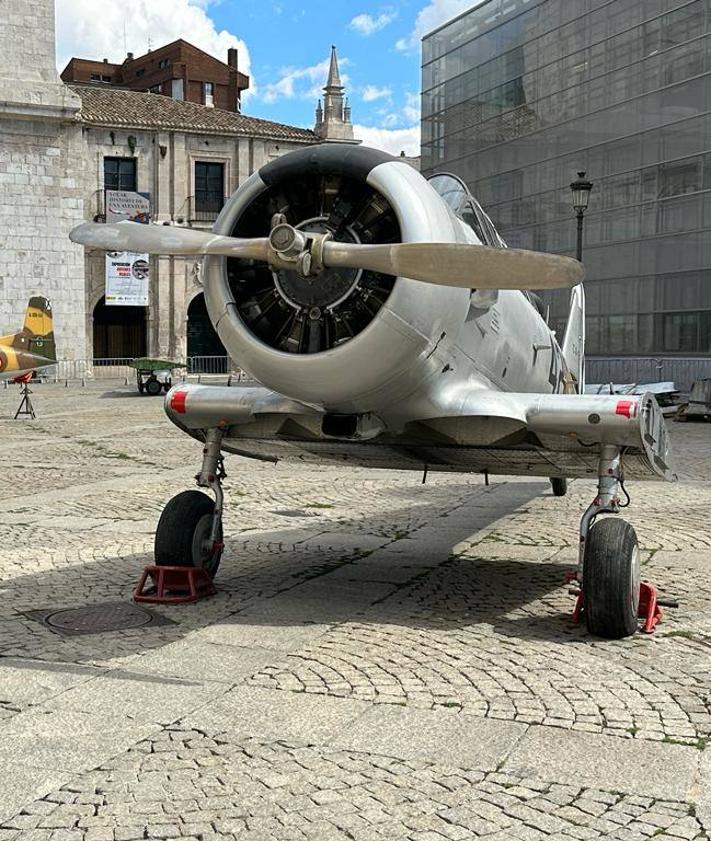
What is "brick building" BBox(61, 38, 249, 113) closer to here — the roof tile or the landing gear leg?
the roof tile

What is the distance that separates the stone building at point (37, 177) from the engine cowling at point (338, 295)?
44676 millimetres

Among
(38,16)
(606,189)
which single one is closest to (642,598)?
(606,189)

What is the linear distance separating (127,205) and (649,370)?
33.1m

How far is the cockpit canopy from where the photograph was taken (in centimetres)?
677

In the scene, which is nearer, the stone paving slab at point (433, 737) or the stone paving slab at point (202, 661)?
the stone paving slab at point (433, 737)

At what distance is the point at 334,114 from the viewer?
205ft

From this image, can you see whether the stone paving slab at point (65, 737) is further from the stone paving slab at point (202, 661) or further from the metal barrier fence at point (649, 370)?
the metal barrier fence at point (649, 370)

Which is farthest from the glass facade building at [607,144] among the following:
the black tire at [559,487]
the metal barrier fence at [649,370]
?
the black tire at [559,487]

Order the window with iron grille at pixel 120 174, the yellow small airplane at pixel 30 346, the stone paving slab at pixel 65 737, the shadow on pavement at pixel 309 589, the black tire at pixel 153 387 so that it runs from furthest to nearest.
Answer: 1. the window with iron grille at pixel 120 174
2. the black tire at pixel 153 387
3. the yellow small airplane at pixel 30 346
4. the shadow on pavement at pixel 309 589
5. the stone paving slab at pixel 65 737

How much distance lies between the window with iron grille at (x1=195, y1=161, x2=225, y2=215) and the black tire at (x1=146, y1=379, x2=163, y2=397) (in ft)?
69.3

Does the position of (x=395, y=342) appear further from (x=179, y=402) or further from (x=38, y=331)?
(x=38, y=331)

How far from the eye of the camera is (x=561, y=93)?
35031 mm

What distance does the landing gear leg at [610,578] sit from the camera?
571cm

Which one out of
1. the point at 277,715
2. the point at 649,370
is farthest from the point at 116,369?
the point at 277,715
